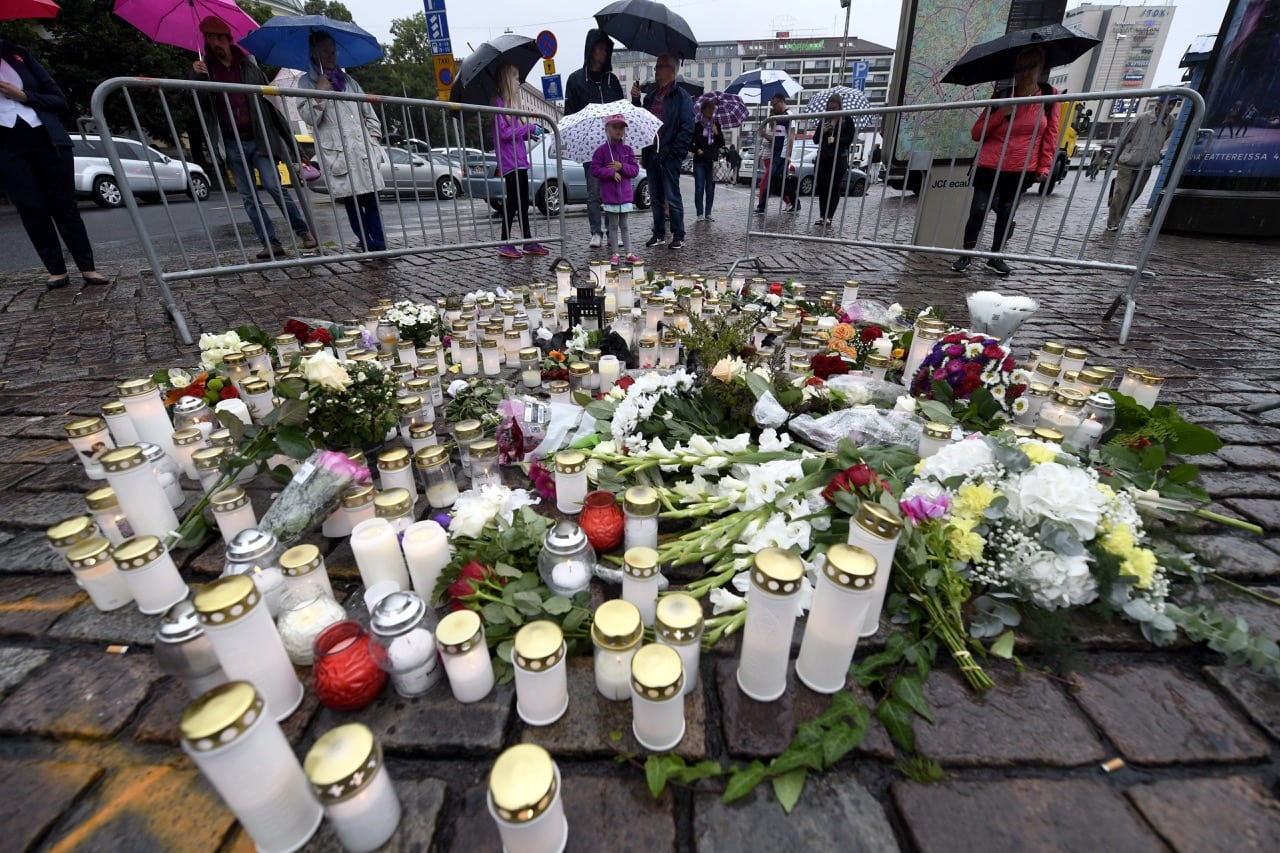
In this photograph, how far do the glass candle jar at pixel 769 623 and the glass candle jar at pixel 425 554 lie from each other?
915 millimetres

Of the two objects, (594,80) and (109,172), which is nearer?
(594,80)

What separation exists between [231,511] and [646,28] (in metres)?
8.24

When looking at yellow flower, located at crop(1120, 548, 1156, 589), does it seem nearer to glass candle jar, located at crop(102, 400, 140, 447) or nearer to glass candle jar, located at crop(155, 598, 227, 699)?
glass candle jar, located at crop(155, 598, 227, 699)

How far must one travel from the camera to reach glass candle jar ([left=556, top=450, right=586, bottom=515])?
2023 millimetres

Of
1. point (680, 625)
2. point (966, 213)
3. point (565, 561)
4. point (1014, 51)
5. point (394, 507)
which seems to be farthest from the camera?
point (966, 213)

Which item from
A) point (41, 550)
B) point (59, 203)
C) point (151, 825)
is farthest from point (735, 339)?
point (59, 203)

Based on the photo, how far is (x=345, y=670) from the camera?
52.7 inches

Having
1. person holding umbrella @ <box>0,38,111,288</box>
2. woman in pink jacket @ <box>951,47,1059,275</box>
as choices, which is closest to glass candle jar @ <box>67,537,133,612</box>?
person holding umbrella @ <box>0,38,111,288</box>

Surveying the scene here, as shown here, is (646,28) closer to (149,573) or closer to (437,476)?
(437,476)

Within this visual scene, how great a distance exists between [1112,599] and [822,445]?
997 millimetres

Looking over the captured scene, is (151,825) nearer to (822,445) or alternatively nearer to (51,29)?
(822,445)

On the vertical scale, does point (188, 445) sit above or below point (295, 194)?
below

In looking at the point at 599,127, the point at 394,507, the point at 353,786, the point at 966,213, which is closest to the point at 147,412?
the point at 394,507

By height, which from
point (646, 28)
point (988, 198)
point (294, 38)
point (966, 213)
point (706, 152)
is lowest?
point (966, 213)
